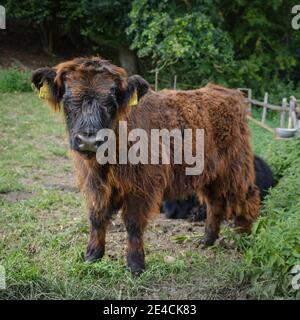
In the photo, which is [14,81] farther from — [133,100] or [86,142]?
[86,142]

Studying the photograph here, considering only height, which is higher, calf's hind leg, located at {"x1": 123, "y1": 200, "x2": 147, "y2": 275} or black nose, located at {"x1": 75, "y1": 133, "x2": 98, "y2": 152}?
black nose, located at {"x1": 75, "y1": 133, "x2": 98, "y2": 152}

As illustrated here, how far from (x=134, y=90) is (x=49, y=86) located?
27.3 inches

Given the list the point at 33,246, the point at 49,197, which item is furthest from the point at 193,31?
the point at 33,246

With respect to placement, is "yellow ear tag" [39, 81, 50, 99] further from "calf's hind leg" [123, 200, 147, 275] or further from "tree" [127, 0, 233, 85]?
"tree" [127, 0, 233, 85]

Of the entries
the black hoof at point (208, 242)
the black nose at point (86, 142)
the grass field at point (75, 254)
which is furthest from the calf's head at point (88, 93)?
the black hoof at point (208, 242)

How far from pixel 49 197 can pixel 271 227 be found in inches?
121

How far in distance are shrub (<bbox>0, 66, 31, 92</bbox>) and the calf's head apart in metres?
12.0

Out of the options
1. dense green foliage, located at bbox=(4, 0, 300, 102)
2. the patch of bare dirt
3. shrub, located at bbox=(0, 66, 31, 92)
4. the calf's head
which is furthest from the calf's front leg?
shrub, located at bbox=(0, 66, 31, 92)

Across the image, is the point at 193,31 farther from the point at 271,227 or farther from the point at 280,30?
the point at 271,227

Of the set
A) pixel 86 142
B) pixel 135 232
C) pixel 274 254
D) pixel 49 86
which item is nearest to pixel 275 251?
pixel 274 254

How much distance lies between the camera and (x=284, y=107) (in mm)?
11125

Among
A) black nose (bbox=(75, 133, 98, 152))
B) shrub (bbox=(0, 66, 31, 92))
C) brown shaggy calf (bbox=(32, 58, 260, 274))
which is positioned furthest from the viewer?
shrub (bbox=(0, 66, 31, 92))

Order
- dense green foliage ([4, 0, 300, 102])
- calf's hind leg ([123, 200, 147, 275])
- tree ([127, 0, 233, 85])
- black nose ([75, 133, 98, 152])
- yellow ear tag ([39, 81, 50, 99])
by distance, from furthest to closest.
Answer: dense green foliage ([4, 0, 300, 102]) < tree ([127, 0, 233, 85]) < calf's hind leg ([123, 200, 147, 275]) < yellow ear tag ([39, 81, 50, 99]) < black nose ([75, 133, 98, 152])

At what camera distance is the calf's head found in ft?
12.0
